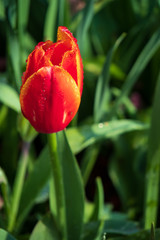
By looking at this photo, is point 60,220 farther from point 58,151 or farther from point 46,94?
point 46,94

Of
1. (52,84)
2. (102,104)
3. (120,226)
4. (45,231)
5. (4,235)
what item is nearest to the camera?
(52,84)

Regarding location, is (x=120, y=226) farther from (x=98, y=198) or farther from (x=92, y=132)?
(x=92, y=132)

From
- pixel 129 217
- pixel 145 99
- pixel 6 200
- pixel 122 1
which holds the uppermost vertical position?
pixel 122 1

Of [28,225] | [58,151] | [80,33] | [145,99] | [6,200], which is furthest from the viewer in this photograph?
[145,99]

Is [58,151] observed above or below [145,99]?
below

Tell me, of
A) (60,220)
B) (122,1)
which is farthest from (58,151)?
(122,1)

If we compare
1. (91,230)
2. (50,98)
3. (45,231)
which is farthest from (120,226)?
(50,98)
